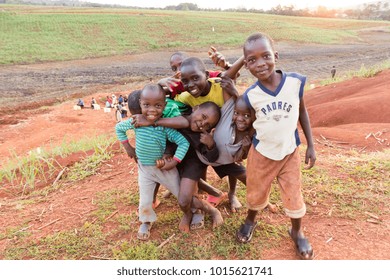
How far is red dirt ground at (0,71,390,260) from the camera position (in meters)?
2.60

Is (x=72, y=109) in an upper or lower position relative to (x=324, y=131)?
lower

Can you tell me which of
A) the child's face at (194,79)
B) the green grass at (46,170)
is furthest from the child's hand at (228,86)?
the green grass at (46,170)

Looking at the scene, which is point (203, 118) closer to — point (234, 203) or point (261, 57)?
point (261, 57)

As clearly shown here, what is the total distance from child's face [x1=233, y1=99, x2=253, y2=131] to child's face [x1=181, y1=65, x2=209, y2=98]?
0.29 metres

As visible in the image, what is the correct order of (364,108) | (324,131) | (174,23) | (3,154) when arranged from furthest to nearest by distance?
(174,23)
(3,154)
(364,108)
(324,131)

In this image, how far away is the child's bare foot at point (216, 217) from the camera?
9.27ft

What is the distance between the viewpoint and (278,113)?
7.33 ft

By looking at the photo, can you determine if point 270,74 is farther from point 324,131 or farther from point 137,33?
point 137,33

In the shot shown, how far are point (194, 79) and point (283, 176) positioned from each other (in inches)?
36.0

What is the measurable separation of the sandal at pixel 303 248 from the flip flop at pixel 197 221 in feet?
2.43

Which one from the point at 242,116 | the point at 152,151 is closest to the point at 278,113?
the point at 242,116

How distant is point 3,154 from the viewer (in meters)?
8.35
